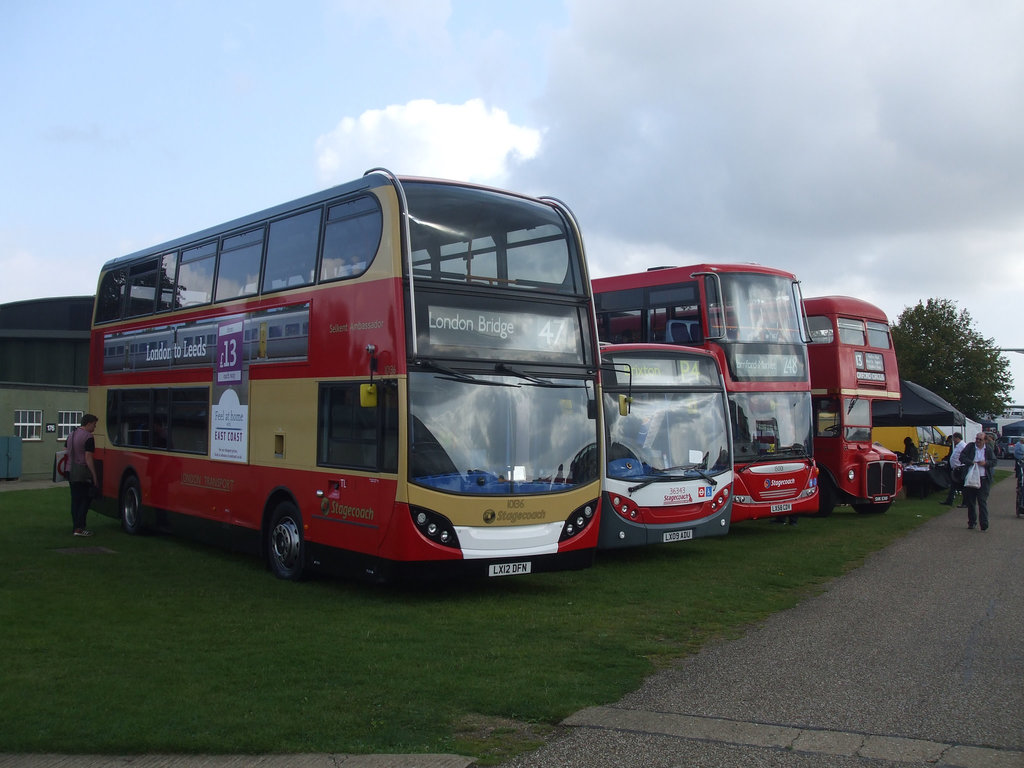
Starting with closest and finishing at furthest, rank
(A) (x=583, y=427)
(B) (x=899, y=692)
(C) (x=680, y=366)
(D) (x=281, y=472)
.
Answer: (B) (x=899, y=692) < (A) (x=583, y=427) < (D) (x=281, y=472) < (C) (x=680, y=366)

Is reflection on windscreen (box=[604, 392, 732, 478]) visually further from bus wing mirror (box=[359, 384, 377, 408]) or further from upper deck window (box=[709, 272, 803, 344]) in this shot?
bus wing mirror (box=[359, 384, 377, 408])

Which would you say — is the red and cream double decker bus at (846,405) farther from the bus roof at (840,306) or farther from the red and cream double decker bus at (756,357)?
the red and cream double decker bus at (756,357)

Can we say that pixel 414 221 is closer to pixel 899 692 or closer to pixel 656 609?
pixel 656 609

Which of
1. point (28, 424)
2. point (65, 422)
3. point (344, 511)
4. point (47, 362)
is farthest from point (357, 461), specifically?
point (47, 362)

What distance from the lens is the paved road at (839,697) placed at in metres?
5.51

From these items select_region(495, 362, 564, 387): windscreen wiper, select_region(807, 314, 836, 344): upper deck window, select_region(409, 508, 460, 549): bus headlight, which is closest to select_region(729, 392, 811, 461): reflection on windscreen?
select_region(807, 314, 836, 344): upper deck window

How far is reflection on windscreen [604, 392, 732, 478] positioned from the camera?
14.0m

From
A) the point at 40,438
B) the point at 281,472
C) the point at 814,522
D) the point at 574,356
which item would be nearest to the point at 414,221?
the point at 574,356

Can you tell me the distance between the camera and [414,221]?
10445 mm

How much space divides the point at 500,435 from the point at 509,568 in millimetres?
1375

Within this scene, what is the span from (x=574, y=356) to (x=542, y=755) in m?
6.29

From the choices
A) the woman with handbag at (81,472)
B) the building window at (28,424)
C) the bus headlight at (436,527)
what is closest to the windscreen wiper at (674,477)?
the bus headlight at (436,527)

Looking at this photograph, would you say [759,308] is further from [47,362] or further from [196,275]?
[47,362]

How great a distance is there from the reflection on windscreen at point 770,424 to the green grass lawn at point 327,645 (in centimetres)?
241
